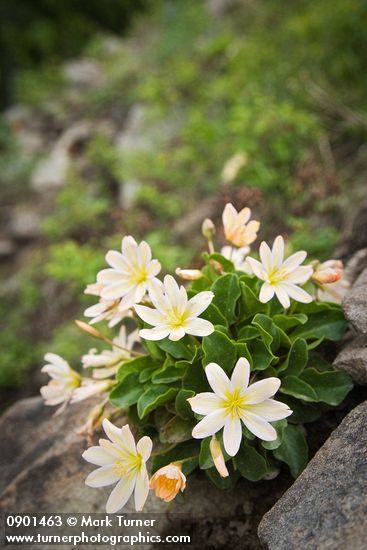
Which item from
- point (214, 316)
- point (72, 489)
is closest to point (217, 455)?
point (214, 316)

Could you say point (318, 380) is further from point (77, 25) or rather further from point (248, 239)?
point (77, 25)

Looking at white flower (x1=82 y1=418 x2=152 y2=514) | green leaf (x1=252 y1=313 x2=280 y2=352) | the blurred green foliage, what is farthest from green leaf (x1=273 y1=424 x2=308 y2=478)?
the blurred green foliage

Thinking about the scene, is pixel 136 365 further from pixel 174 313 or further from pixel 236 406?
pixel 236 406

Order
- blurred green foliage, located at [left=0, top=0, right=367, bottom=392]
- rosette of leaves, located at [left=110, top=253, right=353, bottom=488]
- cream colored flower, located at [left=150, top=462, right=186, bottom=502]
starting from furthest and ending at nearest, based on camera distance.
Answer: blurred green foliage, located at [left=0, top=0, right=367, bottom=392]
rosette of leaves, located at [left=110, top=253, right=353, bottom=488]
cream colored flower, located at [left=150, top=462, right=186, bottom=502]

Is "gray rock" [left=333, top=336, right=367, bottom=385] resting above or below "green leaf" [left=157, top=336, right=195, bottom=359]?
below

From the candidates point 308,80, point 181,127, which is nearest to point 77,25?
point 181,127

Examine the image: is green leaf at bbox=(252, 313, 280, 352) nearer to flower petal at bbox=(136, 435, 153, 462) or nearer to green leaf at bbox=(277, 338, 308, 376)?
green leaf at bbox=(277, 338, 308, 376)

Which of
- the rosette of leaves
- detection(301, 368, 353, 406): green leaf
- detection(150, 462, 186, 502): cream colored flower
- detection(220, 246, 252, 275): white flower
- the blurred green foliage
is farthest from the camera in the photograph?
the blurred green foliage
